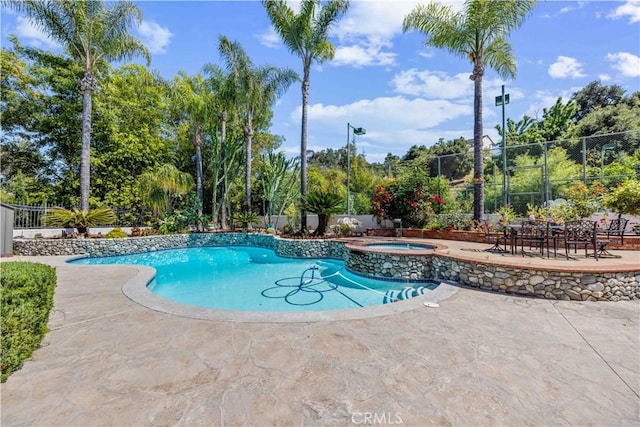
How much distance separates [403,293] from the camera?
6.49m

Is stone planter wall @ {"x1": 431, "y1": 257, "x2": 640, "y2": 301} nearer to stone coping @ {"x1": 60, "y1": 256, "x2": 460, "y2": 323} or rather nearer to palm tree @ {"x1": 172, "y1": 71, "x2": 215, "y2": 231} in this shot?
stone coping @ {"x1": 60, "y1": 256, "x2": 460, "y2": 323}

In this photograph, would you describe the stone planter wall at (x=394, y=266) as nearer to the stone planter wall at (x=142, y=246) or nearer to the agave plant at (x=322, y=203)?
the stone planter wall at (x=142, y=246)

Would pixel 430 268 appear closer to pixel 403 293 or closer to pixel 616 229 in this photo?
pixel 403 293

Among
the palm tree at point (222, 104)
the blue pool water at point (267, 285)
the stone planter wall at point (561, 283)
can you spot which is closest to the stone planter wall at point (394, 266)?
the blue pool water at point (267, 285)

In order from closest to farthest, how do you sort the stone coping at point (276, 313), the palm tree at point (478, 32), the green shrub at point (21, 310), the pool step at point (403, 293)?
the green shrub at point (21, 310) < the stone coping at point (276, 313) < the pool step at point (403, 293) < the palm tree at point (478, 32)

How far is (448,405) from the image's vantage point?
2125mm

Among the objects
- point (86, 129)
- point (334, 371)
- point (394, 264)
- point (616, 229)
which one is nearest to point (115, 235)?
point (86, 129)

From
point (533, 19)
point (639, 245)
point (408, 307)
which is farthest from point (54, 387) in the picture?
point (533, 19)

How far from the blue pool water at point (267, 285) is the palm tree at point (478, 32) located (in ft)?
22.0

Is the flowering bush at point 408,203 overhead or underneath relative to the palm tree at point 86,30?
underneath

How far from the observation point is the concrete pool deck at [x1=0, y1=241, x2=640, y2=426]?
204cm

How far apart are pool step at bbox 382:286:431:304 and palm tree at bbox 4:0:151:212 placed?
13.3 m

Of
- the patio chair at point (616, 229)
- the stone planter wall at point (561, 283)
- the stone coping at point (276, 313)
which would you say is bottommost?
the stone coping at point (276, 313)

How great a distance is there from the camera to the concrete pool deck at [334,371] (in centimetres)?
204
